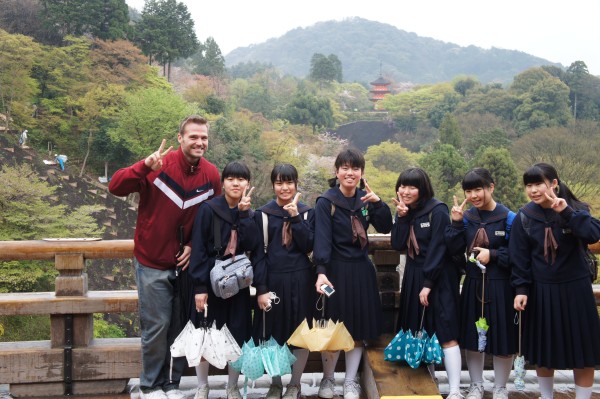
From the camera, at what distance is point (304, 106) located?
52.5m

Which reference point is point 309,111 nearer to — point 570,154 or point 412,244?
point 570,154

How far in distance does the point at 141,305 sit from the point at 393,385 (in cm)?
134

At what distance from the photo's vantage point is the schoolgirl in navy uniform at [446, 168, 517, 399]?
119 inches

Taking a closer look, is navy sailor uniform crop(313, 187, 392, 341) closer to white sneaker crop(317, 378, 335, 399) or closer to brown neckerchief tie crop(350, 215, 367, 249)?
brown neckerchief tie crop(350, 215, 367, 249)

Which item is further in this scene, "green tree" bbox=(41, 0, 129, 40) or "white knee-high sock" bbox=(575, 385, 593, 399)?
"green tree" bbox=(41, 0, 129, 40)

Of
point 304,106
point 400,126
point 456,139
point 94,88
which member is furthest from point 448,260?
point 400,126

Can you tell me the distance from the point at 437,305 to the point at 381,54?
135709 millimetres

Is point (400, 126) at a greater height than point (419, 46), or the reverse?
point (419, 46)

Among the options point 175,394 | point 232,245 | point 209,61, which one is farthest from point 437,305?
point 209,61

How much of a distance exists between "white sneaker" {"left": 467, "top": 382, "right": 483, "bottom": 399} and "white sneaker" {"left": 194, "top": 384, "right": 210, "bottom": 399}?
1.36 m

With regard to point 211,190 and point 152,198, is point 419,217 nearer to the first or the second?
point 211,190

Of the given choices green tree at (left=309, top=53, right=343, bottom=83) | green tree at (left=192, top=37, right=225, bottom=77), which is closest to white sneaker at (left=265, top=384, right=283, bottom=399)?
green tree at (left=192, top=37, right=225, bottom=77)

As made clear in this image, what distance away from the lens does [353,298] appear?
10.3 ft

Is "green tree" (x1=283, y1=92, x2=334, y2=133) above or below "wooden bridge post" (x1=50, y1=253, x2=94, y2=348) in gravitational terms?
above
